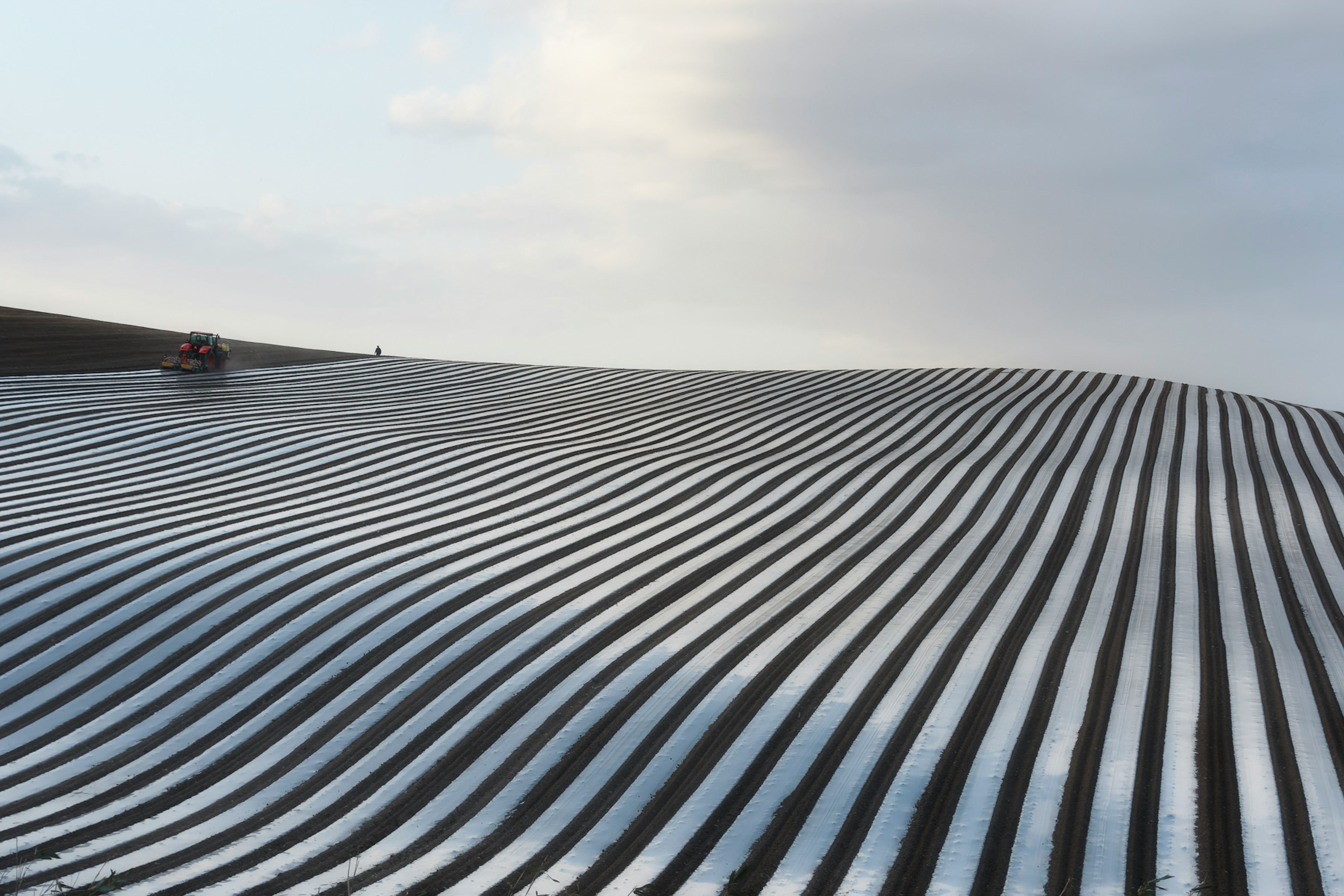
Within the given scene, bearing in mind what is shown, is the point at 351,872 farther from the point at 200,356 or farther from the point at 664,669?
the point at 200,356

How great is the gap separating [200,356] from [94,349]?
459cm

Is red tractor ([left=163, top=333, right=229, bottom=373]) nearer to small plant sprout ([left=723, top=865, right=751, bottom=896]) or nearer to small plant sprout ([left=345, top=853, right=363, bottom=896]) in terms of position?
small plant sprout ([left=345, top=853, right=363, bottom=896])

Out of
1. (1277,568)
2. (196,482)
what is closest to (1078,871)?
(1277,568)

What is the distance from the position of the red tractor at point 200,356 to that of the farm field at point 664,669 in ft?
32.1

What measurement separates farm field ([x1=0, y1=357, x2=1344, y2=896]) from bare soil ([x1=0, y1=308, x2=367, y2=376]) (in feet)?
32.6

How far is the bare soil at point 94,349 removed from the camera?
2866cm

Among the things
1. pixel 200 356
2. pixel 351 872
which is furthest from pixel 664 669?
pixel 200 356

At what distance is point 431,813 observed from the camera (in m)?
8.42

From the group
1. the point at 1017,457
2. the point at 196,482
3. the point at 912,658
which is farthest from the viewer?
the point at 1017,457

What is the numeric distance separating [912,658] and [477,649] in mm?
4992

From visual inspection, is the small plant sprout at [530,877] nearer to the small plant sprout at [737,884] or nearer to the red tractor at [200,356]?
the small plant sprout at [737,884]

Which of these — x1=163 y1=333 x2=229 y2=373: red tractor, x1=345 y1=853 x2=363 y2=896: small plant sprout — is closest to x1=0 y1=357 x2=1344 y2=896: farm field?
x1=345 y1=853 x2=363 y2=896: small plant sprout

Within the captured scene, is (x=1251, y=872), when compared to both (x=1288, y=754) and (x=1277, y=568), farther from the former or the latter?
(x=1277, y=568)

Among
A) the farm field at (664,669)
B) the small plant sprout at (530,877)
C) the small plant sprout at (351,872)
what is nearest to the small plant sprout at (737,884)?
the farm field at (664,669)
